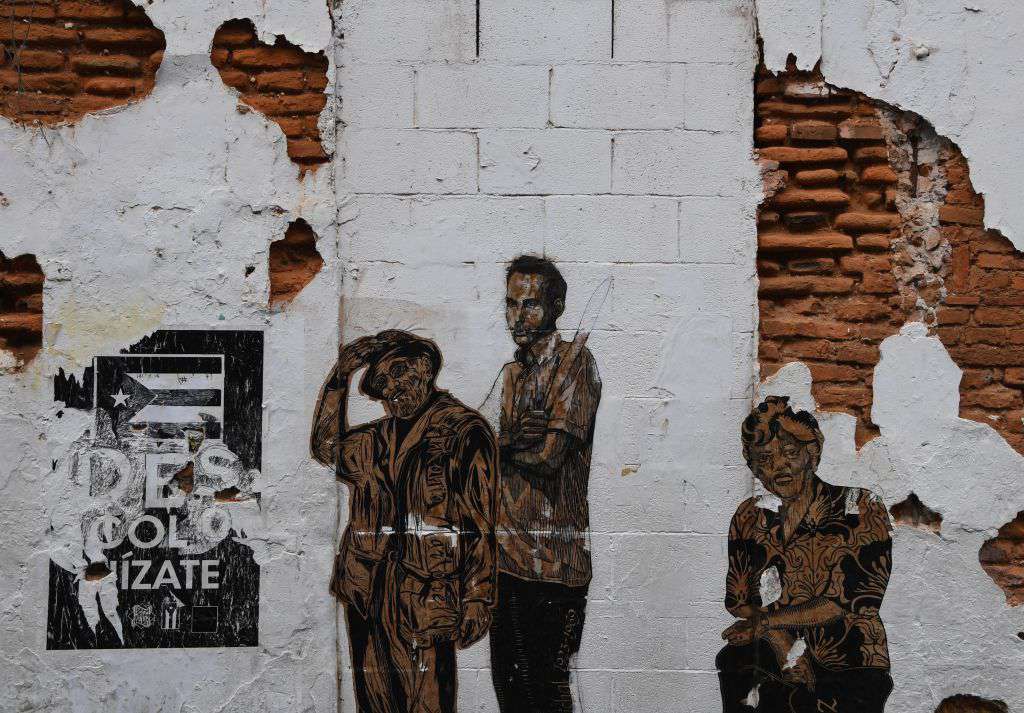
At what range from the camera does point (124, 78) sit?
3285 millimetres

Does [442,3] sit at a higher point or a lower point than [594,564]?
higher

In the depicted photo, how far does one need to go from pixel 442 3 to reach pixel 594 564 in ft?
→ 7.98

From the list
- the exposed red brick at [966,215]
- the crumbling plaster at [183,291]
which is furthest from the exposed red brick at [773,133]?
the crumbling plaster at [183,291]

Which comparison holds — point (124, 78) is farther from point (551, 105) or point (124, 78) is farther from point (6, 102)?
point (551, 105)

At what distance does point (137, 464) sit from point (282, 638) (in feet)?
3.04

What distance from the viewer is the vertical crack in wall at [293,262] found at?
327 cm

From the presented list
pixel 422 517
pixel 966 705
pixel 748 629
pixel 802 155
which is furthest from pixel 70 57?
pixel 966 705

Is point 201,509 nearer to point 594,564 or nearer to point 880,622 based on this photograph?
point 594,564

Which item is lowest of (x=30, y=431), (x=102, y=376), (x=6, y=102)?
(x=30, y=431)

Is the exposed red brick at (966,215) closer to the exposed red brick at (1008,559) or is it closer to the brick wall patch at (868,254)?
the brick wall patch at (868,254)

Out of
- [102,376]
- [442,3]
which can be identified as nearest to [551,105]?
[442,3]

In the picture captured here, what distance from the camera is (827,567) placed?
3.25 m

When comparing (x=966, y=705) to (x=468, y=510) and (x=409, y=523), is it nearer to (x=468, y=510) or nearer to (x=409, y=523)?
(x=468, y=510)

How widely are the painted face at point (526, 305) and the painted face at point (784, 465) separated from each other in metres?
1.04
